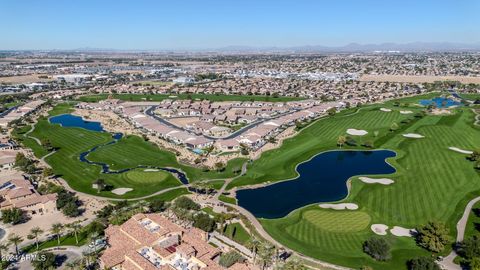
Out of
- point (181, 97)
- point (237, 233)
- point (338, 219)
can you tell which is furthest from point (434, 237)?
point (181, 97)

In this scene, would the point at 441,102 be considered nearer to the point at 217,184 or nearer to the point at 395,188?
the point at 395,188

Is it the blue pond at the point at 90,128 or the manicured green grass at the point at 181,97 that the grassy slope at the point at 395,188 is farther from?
the manicured green grass at the point at 181,97

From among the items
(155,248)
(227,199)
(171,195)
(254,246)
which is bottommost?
(171,195)

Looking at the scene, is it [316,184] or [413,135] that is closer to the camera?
[316,184]

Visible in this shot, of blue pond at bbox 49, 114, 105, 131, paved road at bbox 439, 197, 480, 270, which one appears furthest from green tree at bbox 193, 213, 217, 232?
blue pond at bbox 49, 114, 105, 131

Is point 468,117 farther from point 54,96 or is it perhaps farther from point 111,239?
point 54,96

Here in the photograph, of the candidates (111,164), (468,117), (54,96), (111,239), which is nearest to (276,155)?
(111,164)

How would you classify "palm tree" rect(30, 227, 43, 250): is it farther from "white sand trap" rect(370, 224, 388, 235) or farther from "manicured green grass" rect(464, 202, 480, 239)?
"manicured green grass" rect(464, 202, 480, 239)
